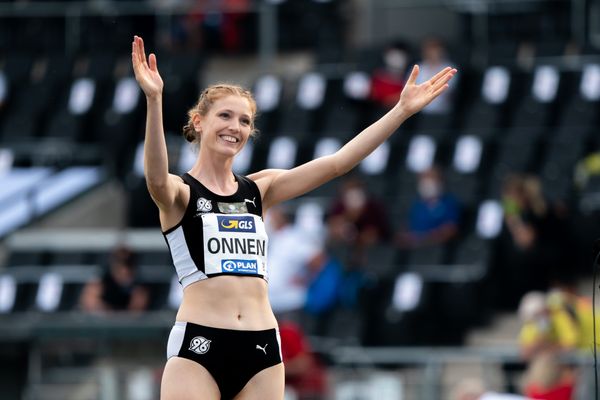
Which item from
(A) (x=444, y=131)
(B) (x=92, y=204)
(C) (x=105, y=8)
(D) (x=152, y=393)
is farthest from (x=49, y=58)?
(D) (x=152, y=393)

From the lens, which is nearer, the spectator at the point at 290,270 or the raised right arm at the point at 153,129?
the raised right arm at the point at 153,129

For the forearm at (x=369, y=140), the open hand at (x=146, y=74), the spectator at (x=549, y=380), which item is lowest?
the spectator at (x=549, y=380)

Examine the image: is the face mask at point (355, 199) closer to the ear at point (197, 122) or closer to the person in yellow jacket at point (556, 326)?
the person in yellow jacket at point (556, 326)

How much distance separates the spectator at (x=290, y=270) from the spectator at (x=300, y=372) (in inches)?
117

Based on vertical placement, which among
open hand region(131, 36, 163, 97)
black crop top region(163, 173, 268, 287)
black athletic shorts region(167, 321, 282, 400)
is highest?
open hand region(131, 36, 163, 97)

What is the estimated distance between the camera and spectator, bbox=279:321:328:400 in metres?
13.4

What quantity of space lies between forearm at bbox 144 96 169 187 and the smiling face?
0.49 m

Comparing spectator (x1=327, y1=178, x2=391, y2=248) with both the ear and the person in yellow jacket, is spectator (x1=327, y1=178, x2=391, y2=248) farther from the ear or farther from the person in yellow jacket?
Result: the ear

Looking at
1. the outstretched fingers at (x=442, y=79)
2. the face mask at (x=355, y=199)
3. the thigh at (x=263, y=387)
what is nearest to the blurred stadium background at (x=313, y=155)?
the face mask at (x=355, y=199)

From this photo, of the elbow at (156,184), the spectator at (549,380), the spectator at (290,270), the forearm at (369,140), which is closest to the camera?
the elbow at (156,184)

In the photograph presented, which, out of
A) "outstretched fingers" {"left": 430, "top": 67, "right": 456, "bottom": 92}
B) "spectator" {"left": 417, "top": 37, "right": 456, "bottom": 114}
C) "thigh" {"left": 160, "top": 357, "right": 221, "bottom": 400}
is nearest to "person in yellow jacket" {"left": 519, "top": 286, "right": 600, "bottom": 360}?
"outstretched fingers" {"left": 430, "top": 67, "right": 456, "bottom": 92}

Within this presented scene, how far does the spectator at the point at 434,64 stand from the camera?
18734 millimetres

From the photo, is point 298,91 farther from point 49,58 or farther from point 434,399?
point 434,399

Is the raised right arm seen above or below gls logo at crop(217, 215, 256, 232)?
above
